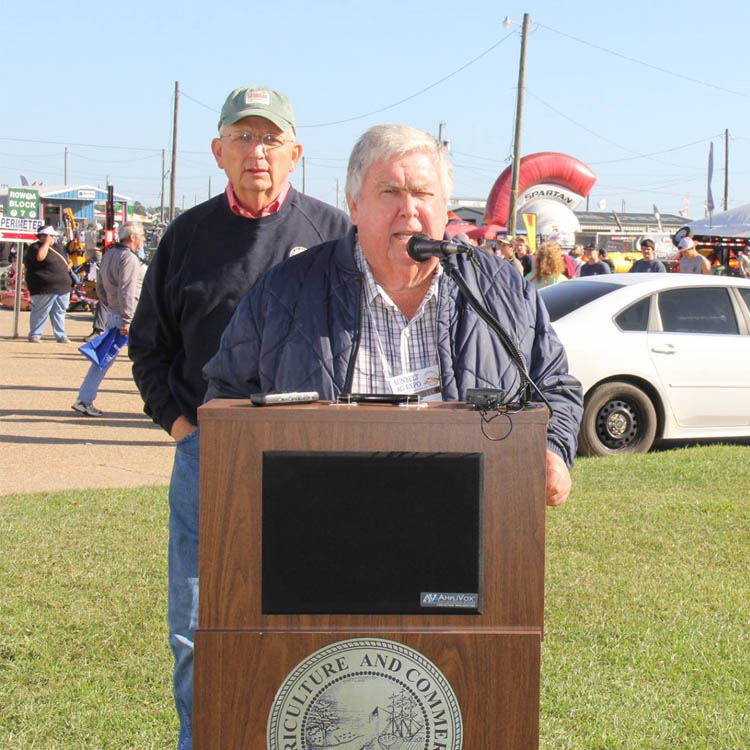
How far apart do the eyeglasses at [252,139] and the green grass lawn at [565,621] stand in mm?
2091

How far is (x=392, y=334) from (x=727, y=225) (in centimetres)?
3241

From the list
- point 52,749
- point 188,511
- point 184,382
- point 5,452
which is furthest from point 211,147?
point 5,452

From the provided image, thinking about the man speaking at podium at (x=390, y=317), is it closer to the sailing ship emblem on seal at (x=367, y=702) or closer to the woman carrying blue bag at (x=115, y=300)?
the sailing ship emblem on seal at (x=367, y=702)

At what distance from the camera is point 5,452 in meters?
9.54

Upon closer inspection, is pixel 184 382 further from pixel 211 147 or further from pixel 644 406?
pixel 644 406

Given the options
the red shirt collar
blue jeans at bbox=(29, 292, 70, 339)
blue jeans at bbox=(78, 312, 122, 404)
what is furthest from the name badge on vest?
blue jeans at bbox=(29, 292, 70, 339)

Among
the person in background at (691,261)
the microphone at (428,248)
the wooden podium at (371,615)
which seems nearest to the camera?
the wooden podium at (371,615)

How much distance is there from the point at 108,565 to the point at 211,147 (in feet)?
10.0

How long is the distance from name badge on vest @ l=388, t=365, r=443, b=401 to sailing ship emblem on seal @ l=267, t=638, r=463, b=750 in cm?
69

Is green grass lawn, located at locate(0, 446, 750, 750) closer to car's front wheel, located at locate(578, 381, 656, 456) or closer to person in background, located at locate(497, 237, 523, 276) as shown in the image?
car's front wheel, located at locate(578, 381, 656, 456)

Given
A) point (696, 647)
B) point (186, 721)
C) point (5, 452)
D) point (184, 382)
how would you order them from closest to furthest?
point (186, 721)
point (184, 382)
point (696, 647)
point (5, 452)

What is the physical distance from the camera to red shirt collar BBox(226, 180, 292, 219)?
3439 millimetres

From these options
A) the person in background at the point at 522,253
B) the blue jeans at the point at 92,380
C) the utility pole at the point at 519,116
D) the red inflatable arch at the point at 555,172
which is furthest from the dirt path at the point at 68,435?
the red inflatable arch at the point at 555,172

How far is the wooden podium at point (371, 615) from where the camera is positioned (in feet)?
6.50
